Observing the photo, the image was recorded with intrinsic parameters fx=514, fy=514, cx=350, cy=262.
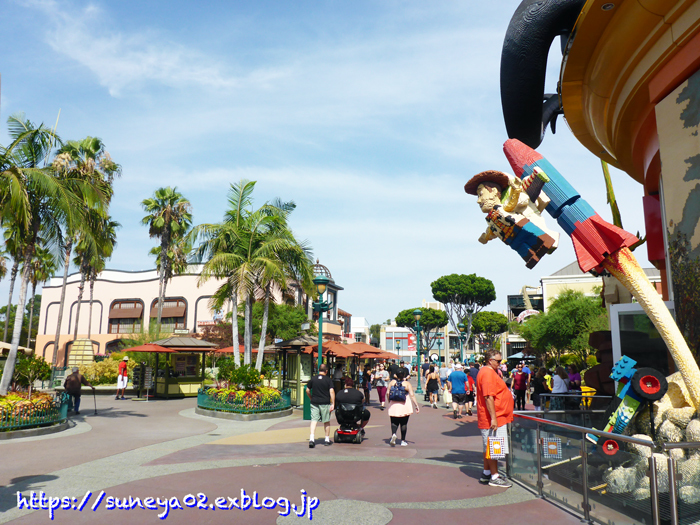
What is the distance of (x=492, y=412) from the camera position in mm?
7137

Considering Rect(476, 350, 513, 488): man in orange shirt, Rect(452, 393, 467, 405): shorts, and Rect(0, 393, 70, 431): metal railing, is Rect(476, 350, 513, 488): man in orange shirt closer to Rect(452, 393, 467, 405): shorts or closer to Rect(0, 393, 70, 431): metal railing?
Rect(452, 393, 467, 405): shorts

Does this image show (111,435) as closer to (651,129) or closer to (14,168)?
(14,168)

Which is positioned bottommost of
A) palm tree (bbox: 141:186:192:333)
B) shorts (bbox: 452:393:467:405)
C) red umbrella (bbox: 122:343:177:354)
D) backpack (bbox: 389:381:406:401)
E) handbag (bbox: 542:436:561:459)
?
shorts (bbox: 452:393:467:405)

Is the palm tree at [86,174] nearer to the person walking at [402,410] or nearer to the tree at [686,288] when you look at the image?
the person walking at [402,410]

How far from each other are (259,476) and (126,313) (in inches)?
2159

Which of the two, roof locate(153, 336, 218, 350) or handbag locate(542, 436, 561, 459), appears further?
roof locate(153, 336, 218, 350)

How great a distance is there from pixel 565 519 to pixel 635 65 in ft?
20.2

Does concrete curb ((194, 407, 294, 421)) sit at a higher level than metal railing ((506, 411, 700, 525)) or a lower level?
lower

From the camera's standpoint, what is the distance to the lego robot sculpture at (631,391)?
5.78 m

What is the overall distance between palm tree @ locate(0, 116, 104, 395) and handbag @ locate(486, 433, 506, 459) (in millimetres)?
11587

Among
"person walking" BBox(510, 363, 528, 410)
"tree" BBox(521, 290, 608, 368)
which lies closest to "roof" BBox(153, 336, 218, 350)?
"person walking" BBox(510, 363, 528, 410)

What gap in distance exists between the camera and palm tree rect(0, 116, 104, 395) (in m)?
12.6

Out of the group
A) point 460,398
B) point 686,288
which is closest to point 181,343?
point 460,398


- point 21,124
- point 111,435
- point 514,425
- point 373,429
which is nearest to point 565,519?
point 514,425
